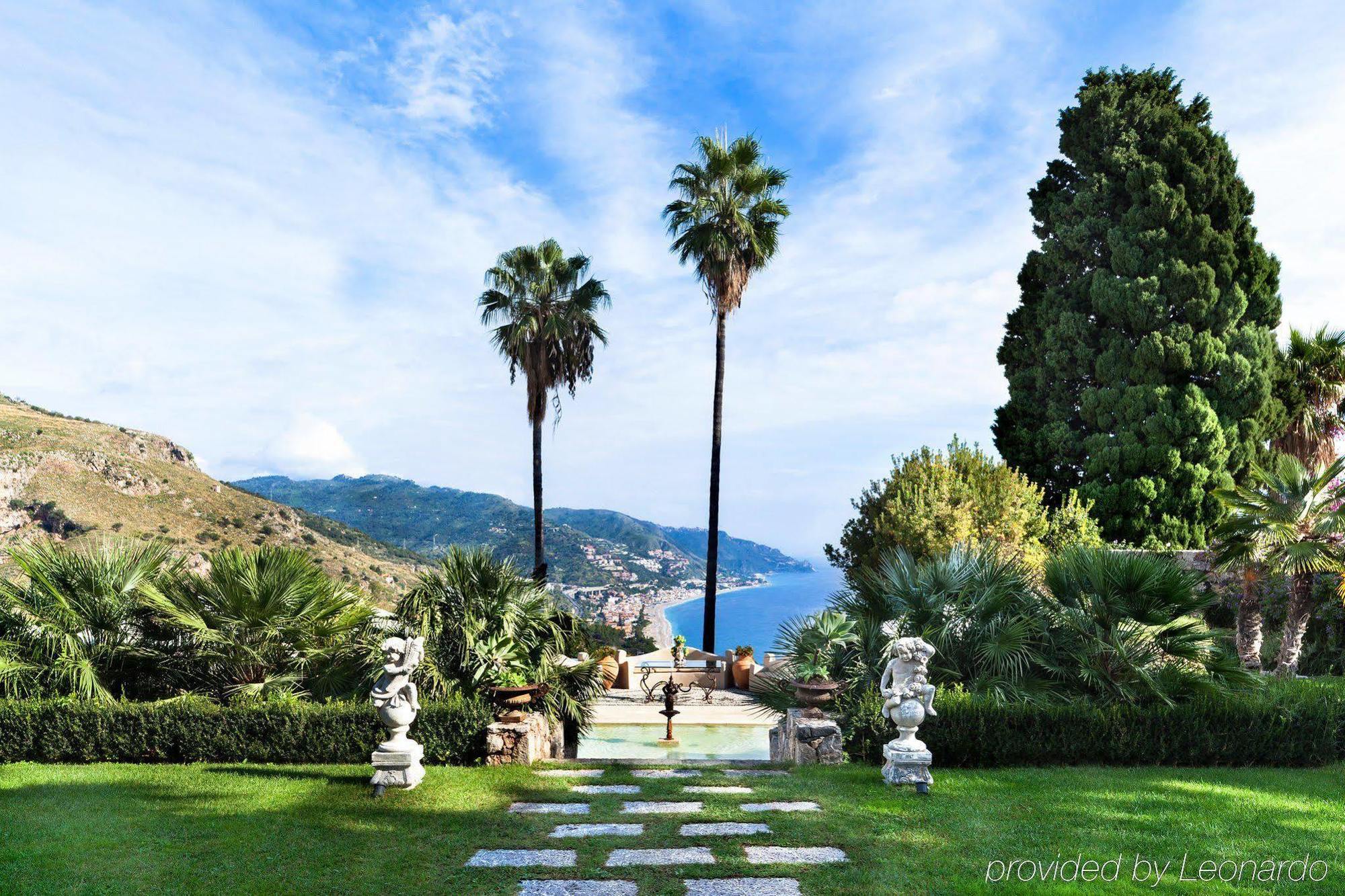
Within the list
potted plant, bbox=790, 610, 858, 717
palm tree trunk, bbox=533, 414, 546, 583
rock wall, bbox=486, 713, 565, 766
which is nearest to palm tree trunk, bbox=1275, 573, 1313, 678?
potted plant, bbox=790, 610, 858, 717

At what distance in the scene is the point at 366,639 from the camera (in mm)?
8609

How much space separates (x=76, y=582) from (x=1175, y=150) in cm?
2560

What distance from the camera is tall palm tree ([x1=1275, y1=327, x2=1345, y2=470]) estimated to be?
17.9 metres

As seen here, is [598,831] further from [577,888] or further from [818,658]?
[818,658]

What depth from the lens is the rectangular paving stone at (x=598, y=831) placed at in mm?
5426

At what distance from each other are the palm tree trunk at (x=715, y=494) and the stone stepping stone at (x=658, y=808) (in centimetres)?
1266

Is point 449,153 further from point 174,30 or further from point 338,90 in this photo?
point 174,30

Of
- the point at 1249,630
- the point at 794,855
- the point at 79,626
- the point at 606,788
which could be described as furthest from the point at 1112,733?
the point at 79,626

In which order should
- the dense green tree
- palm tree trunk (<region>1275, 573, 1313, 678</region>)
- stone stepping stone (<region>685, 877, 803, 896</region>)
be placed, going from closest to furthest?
stone stepping stone (<region>685, 877, 803, 896</region>)
palm tree trunk (<region>1275, 573, 1313, 678</region>)
the dense green tree

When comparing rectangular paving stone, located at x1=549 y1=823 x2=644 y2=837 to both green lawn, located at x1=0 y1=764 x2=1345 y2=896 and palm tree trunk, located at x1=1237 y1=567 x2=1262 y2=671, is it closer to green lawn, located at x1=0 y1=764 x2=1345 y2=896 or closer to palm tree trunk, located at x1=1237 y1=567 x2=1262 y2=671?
green lawn, located at x1=0 y1=764 x2=1345 y2=896

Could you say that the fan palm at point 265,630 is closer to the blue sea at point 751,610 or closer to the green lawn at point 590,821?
the green lawn at point 590,821

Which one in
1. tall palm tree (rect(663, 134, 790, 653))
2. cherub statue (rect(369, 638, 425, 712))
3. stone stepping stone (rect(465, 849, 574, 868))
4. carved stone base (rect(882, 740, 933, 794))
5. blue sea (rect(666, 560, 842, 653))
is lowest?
blue sea (rect(666, 560, 842, 653))

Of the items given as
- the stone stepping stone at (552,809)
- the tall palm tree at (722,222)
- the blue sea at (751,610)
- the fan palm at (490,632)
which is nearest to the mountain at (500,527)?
the blue sea at (751,610)

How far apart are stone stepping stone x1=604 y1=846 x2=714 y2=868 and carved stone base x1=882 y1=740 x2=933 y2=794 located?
2.31m
